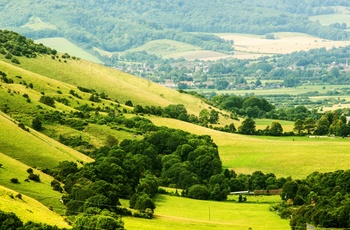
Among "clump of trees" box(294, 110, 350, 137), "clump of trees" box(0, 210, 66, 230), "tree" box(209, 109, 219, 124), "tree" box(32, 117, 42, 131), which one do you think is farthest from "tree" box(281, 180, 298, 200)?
"tree" box(209, 109, 219, 124)

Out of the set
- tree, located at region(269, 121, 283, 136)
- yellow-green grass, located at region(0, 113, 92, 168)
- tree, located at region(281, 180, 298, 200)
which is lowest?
tree, located at region(281, 180, 298, 200)

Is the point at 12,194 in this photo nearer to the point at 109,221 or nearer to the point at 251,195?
the point at 109,221

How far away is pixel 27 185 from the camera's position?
84688 millimetres

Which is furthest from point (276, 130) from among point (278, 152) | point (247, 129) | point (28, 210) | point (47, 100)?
point (28, 210)

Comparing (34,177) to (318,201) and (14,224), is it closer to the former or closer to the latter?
(14,224)

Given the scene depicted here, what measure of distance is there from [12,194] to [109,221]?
8967 mm

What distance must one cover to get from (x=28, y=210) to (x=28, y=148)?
3566 cm

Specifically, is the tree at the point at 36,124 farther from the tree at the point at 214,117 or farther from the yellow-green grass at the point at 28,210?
the tree at the point at 214,117

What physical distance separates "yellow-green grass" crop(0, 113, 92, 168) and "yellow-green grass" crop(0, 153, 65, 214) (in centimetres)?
831

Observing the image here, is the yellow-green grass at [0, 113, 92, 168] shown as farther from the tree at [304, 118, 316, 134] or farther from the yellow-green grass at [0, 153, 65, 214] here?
the tree at [304, 118, 316, 134]

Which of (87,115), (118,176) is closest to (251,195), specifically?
(118,176)

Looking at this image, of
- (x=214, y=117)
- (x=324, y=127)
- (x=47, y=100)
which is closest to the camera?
(x=47, y=100)

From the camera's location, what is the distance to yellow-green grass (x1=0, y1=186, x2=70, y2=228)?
219 ft

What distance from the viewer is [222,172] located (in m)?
126
